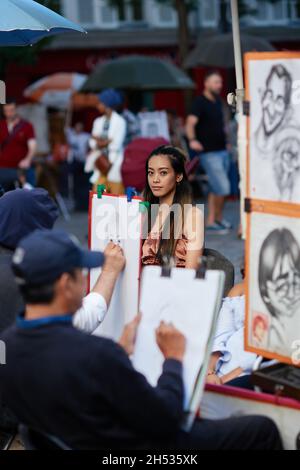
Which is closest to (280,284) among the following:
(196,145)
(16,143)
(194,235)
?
(194,235)

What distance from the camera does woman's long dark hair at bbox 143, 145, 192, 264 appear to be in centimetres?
558

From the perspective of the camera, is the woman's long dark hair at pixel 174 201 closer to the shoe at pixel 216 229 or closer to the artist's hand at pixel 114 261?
the artist's hand at pixel 114 261

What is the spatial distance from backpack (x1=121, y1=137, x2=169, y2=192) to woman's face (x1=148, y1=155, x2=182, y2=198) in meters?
4.40

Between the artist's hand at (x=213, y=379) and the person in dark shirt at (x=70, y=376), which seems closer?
the person in dark shirt at (x=70, y=376)

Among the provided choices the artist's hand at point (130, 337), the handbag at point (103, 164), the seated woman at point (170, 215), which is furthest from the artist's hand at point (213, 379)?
the handbag at point (103, 164)

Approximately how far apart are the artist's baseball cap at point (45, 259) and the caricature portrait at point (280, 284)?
0.75m

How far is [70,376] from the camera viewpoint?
3.34 meters

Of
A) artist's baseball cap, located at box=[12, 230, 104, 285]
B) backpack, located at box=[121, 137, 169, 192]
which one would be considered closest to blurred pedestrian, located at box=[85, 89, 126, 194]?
backpack, located at box=[121, 137, 169, 192]

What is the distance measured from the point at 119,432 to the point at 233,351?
1624 millimetres

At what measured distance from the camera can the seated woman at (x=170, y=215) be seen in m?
5.53

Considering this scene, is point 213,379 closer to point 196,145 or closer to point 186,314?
point 186,314

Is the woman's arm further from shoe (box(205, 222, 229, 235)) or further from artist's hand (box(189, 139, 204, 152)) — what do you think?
shoe (box(205, 222, 229, 235))

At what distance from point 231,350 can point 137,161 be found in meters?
5.58
